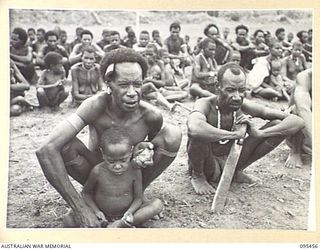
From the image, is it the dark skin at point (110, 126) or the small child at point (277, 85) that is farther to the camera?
the small child at point (277, 85)

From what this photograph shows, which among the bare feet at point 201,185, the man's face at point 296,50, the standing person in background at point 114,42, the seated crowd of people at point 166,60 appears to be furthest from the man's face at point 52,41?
the man's face at point 296,50

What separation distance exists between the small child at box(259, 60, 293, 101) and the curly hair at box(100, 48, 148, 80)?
0.29 m

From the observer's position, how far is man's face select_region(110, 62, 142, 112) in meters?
1.19

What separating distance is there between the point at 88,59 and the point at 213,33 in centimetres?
29

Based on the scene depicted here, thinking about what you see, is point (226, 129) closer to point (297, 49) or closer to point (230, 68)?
point (230, 68)

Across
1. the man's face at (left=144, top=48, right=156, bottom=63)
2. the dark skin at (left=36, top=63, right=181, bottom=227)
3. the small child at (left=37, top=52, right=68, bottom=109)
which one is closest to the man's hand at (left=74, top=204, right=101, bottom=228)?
the dark skin at (left=36, top=63, right=181, bottom=227)

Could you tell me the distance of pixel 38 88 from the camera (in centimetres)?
132

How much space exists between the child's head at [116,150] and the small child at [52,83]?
0.56ft

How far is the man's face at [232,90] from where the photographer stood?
4.07ft

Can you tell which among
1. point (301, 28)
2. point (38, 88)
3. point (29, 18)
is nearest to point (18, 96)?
point (38, 88)

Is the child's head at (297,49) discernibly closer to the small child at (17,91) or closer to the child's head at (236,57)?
the child's head at (236,57)

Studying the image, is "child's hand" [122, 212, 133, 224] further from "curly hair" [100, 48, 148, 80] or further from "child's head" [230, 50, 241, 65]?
"child's head" [230, 50, 241, 65]

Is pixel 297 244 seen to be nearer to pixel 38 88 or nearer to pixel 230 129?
pixel 230 129

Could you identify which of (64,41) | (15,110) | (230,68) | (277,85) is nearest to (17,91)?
(15,110)
